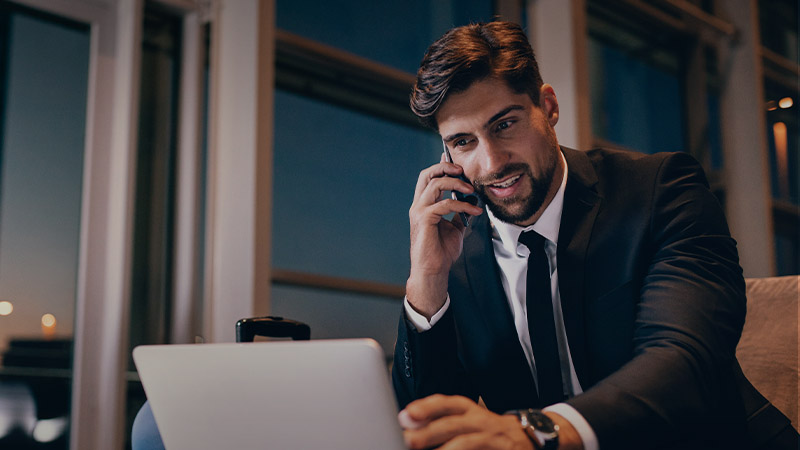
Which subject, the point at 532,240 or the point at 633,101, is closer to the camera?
the point at 532,240

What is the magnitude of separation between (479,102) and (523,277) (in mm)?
375

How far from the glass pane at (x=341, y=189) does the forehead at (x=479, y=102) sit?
139 cm

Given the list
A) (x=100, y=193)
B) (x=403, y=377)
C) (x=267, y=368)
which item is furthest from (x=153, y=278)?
(x=267, y=368)

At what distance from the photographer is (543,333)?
49.4 inches

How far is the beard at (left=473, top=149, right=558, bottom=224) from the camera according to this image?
1.37m

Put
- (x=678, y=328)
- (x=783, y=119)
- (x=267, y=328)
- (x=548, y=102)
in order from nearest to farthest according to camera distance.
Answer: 1. (x=678, y=328)
2. (x=267, y=328)
3. (x=548, y=102)
4. (x=783, y=119)

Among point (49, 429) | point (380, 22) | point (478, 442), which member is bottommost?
point (49, 429)

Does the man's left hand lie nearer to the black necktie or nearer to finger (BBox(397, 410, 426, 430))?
finger (BBox(397, 410, 426, 430))

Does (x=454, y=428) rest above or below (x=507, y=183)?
below

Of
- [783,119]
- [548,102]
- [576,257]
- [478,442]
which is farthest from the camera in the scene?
[783,119]

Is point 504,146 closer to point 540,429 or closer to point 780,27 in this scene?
point 540,429

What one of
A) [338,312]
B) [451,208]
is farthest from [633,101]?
[451,208]

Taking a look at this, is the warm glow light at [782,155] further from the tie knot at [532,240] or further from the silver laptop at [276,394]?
the silver laptop at [276,394]

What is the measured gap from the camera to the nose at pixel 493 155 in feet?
4.44
